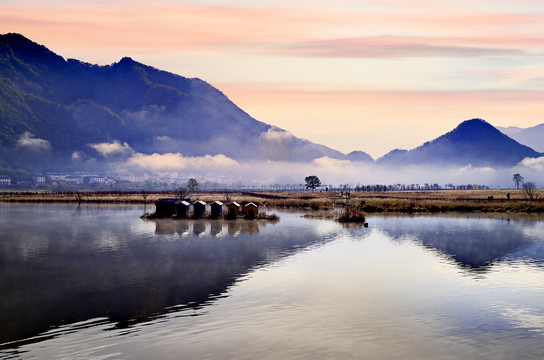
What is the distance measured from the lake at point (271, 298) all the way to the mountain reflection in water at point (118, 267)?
0.18 meters

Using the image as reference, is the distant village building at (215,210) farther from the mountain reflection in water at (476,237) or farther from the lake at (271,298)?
the lake at (271,298)

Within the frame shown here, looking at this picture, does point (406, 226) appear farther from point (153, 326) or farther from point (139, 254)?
point (153, 326)

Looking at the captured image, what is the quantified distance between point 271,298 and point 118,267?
18.1 metres

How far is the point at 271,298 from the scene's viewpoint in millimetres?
35438

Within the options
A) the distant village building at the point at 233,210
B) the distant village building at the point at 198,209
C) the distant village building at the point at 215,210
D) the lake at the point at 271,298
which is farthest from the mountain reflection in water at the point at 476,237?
the distant village building at the point at 198,209

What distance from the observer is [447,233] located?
7819 cm

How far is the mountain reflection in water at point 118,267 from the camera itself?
105ft

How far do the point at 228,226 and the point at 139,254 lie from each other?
112ft

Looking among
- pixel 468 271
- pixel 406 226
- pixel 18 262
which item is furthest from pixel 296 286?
pixel 406 226

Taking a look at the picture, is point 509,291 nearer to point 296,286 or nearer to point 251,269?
point 296,286

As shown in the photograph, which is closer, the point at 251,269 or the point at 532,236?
the point at 251,269

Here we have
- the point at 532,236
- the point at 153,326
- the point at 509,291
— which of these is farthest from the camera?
the point at 532,236

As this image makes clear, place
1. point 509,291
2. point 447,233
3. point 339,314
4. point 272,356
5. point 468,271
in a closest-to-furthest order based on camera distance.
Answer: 1. point 272,356
2. point 339,314
3. point 509,291
4. point 468,271
5. point 447,233

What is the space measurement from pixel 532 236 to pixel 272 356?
59.3 m
